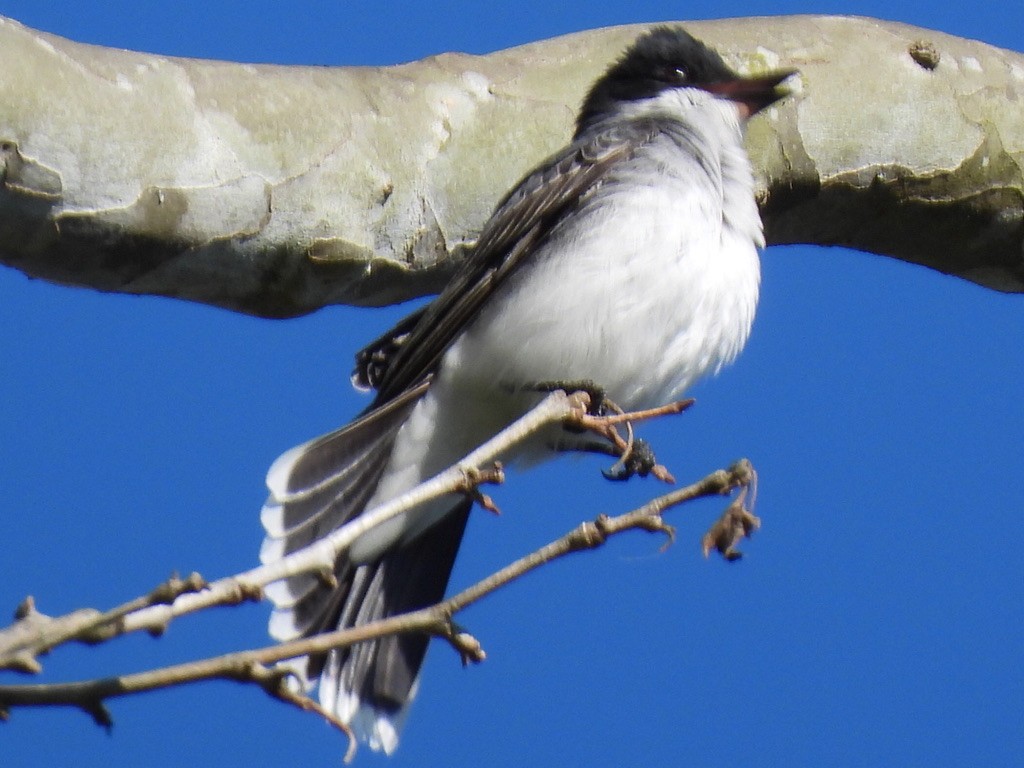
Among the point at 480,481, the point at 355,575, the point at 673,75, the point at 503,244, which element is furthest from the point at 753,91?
the point at 480,481

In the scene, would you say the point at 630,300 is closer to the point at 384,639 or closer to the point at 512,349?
the point at 512,349

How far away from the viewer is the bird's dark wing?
313 cm

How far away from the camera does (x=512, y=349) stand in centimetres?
304

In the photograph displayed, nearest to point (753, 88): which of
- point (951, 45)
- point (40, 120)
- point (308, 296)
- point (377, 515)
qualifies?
point (951, 45)

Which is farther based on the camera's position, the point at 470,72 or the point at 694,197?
the point at 470,72

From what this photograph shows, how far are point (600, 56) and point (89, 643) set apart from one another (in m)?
2.53

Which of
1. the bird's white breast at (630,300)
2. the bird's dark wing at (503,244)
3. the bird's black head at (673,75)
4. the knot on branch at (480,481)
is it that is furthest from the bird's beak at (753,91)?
the knot on branch at (480,481)

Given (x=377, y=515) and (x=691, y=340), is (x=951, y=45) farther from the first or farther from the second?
(x=377, y=515)

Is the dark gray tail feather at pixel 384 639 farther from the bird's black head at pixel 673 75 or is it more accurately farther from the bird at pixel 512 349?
the bird's black head at pixel 673 75

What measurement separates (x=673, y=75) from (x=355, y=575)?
1394 millimetres

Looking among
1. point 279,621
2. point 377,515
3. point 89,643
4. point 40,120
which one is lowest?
point 89,643

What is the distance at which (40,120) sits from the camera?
2766 millimetres

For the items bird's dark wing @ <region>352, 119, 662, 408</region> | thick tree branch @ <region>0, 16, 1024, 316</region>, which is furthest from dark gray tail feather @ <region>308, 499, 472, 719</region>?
thick tree branch @ <region>0, 16, 1024, 316</region>

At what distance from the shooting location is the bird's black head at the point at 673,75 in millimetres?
3607
